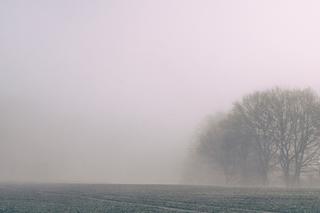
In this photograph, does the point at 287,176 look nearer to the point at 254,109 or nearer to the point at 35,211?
the point at 254,109

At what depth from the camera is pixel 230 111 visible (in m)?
77.0

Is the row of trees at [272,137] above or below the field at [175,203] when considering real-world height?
above

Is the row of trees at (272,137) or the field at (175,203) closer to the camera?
the field at (175,203)

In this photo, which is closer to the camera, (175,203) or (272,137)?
(175,203)

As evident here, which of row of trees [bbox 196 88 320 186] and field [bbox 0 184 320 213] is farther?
row of trees [bbox 196 88 320 186]

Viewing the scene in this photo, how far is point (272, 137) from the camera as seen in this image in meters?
67.7

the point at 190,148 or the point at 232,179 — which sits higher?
the point at 190,148

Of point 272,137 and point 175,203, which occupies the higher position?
point 272,137

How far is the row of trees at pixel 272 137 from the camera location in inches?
2562

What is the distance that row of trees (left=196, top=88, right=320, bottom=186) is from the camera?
6506 centimetres

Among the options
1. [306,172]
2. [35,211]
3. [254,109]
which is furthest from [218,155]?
[35,211]

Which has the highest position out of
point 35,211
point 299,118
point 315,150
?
point 299,118

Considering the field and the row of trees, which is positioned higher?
the row of trees

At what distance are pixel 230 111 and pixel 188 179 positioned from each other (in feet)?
55.8
